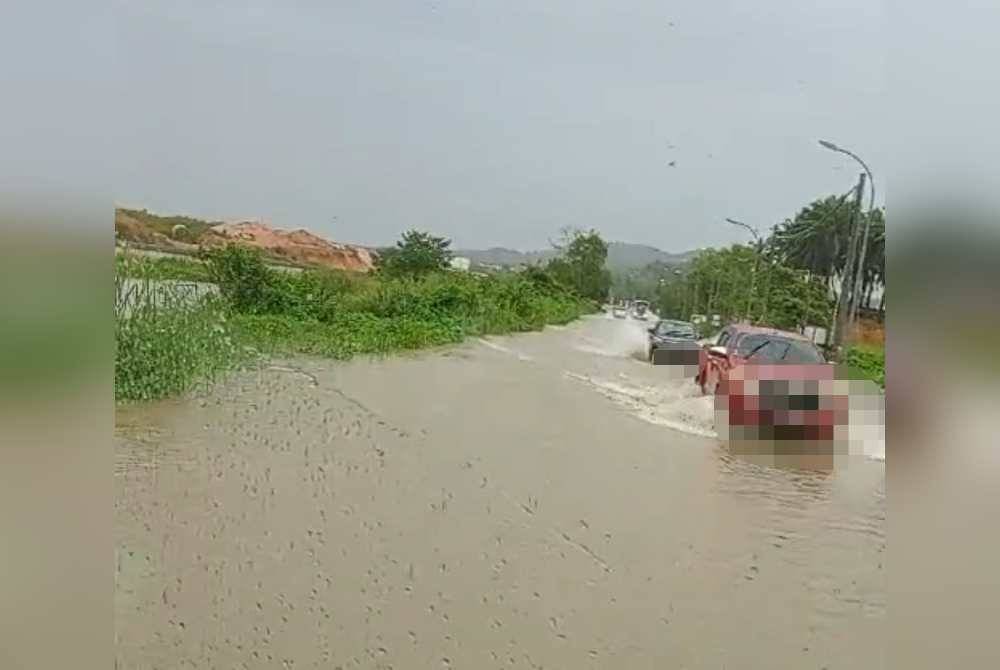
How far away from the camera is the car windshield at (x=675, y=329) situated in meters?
1.66

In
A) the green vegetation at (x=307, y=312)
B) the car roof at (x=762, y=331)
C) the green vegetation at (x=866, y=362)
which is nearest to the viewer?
the green vegetation at (x=866, y=362)

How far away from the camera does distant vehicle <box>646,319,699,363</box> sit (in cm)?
167

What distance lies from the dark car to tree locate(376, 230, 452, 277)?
1.29 ft

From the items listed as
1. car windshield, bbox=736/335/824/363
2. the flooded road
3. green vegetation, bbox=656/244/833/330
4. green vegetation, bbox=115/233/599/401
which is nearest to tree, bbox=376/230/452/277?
green vegetation, bbox=115/233/599/401

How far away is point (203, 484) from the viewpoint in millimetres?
1744

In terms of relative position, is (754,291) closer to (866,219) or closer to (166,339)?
(866,219)

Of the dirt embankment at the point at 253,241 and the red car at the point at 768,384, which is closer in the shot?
the red car at the point at 768,384

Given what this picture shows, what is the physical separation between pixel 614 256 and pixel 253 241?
658 millimetres

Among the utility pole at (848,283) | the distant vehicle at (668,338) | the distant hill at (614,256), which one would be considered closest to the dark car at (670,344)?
the distant vehicle at (668,338)

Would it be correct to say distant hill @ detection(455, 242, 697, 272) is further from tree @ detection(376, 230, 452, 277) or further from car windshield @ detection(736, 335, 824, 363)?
car windshield @ detection(736, 335, 824, 363)

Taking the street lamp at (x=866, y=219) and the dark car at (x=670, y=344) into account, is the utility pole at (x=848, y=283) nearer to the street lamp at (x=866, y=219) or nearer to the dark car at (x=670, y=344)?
the street lamp at (x=866, y=219)

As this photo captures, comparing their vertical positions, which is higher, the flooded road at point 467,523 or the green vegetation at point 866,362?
the green vegetation at point 866,362

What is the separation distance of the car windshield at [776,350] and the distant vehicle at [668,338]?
0.30ft

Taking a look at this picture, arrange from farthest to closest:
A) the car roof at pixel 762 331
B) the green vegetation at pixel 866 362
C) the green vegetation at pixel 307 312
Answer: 1. the green vegetation at pixel 307 312
2. the car roof at pixel 762 331
3. the green vegetation at pixel 866 362
